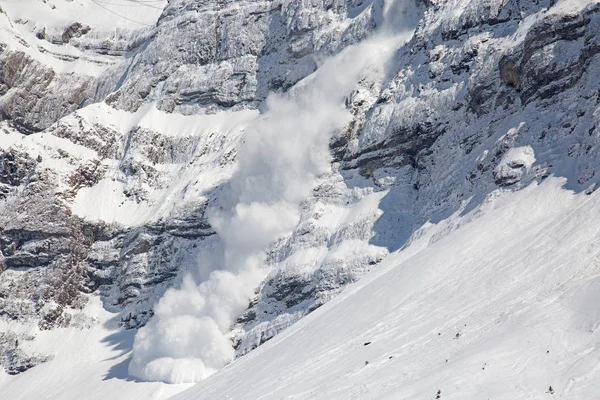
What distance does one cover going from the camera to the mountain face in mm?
80375

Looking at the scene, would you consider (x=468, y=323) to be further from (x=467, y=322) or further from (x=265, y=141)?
(x=265, y=141)

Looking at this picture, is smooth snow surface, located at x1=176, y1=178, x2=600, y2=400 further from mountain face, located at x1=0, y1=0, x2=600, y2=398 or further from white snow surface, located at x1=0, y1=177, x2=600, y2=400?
mountain face, located at x1=0, y1=0, x2=600, y2=398

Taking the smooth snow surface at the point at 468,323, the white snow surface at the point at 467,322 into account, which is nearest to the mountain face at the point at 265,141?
the white snow surface at the point at 467,322

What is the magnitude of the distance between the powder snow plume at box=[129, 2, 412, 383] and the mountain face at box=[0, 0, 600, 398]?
36 cm

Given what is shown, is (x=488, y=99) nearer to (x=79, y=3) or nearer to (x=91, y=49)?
(x=91, y=49)

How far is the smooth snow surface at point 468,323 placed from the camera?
39656 millimetres

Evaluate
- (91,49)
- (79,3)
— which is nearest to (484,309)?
(91,49)

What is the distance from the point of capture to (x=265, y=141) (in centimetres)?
10981

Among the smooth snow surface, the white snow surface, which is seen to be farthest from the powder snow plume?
the smooth snow surface

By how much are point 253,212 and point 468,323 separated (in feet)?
183

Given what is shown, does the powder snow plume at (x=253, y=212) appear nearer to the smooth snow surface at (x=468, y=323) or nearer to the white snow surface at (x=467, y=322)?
the white snow surface at (x=467, y=322)

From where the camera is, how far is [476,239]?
2697 inches

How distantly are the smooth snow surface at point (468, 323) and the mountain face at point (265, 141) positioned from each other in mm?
5623

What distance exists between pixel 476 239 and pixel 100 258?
208 feet
